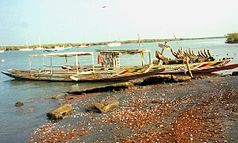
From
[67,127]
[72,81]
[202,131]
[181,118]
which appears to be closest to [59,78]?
[72,81]

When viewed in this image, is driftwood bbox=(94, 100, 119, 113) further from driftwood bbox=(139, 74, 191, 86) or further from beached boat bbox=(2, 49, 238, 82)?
beached boat bbox=(2, 49, 238, 82)

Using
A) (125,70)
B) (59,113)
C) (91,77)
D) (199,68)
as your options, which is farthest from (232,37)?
(59,113)

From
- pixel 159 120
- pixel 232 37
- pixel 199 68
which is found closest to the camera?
pixel 159 120

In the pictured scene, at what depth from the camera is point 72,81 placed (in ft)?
145

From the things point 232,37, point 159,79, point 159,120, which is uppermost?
point 232,37

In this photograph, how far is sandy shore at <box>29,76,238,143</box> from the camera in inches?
592

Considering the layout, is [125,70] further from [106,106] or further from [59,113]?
[59,113]

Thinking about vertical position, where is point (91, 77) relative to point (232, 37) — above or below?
below

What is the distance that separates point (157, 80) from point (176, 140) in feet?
61.7

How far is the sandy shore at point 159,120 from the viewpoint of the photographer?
592 inches

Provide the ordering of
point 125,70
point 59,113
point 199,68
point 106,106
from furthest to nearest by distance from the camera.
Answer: point 199,68 < point 125,70 < point 106,106 < point 59,113

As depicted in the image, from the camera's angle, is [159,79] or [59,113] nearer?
[59,113]

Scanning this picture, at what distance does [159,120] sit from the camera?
18.0 meters

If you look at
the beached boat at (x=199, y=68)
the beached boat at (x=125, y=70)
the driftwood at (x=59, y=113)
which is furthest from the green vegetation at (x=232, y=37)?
the driftwood at (x=59, y=113)
